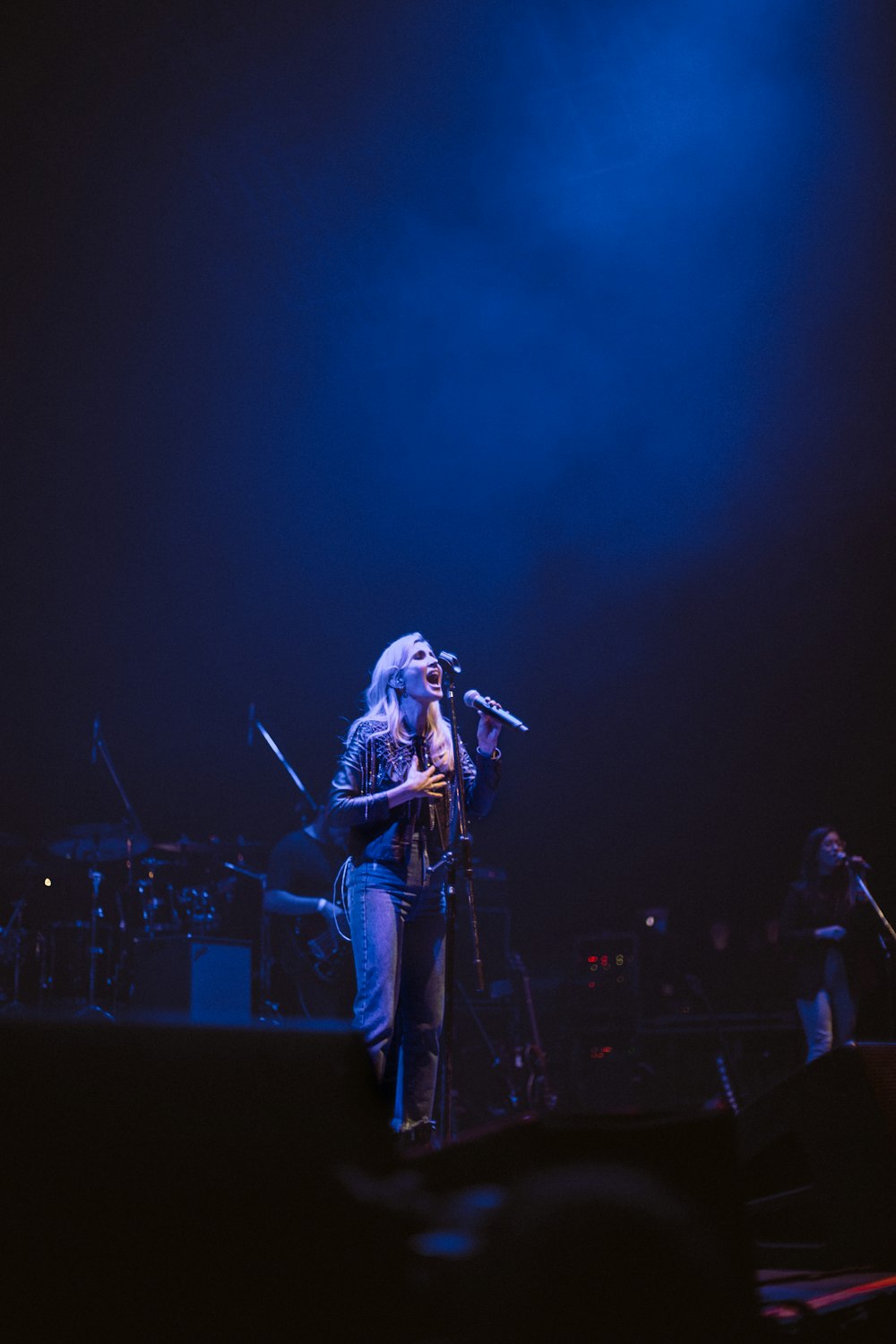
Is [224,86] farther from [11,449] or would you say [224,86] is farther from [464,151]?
[11,449]

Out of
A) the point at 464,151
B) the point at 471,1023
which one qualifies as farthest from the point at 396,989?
the point at 464,151

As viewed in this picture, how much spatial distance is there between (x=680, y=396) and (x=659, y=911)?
17.8 feet

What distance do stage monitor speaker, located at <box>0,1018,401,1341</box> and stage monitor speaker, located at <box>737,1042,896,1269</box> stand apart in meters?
1.37

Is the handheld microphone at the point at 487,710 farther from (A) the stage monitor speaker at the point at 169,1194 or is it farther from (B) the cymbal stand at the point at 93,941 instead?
(B) the cymbal stand at the point at 93,941

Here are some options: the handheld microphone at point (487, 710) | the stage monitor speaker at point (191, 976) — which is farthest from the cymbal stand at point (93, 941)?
the handheld microphone at point (487, 710)

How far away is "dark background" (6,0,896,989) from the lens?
6602 mm

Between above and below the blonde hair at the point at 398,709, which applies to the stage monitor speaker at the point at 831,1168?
below

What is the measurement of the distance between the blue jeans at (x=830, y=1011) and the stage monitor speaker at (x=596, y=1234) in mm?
6530

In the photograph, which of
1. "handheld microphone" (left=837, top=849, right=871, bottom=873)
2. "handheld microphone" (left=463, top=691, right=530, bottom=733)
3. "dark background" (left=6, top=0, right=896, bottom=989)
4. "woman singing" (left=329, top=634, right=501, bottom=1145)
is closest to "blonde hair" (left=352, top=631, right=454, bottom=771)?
"woman singing" (left=329, top=634, right=501, bottom=1145)

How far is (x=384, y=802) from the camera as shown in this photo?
3846 mm

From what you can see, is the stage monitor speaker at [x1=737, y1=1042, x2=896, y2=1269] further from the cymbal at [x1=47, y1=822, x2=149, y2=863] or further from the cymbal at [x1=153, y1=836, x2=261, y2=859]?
the cymbal at [x1=153, y1=836, x2=261, y2=859]

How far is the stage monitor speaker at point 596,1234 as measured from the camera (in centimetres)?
136

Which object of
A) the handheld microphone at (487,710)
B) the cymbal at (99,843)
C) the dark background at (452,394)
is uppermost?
the dark background at (452,394)

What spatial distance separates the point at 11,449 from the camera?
25.6ft
